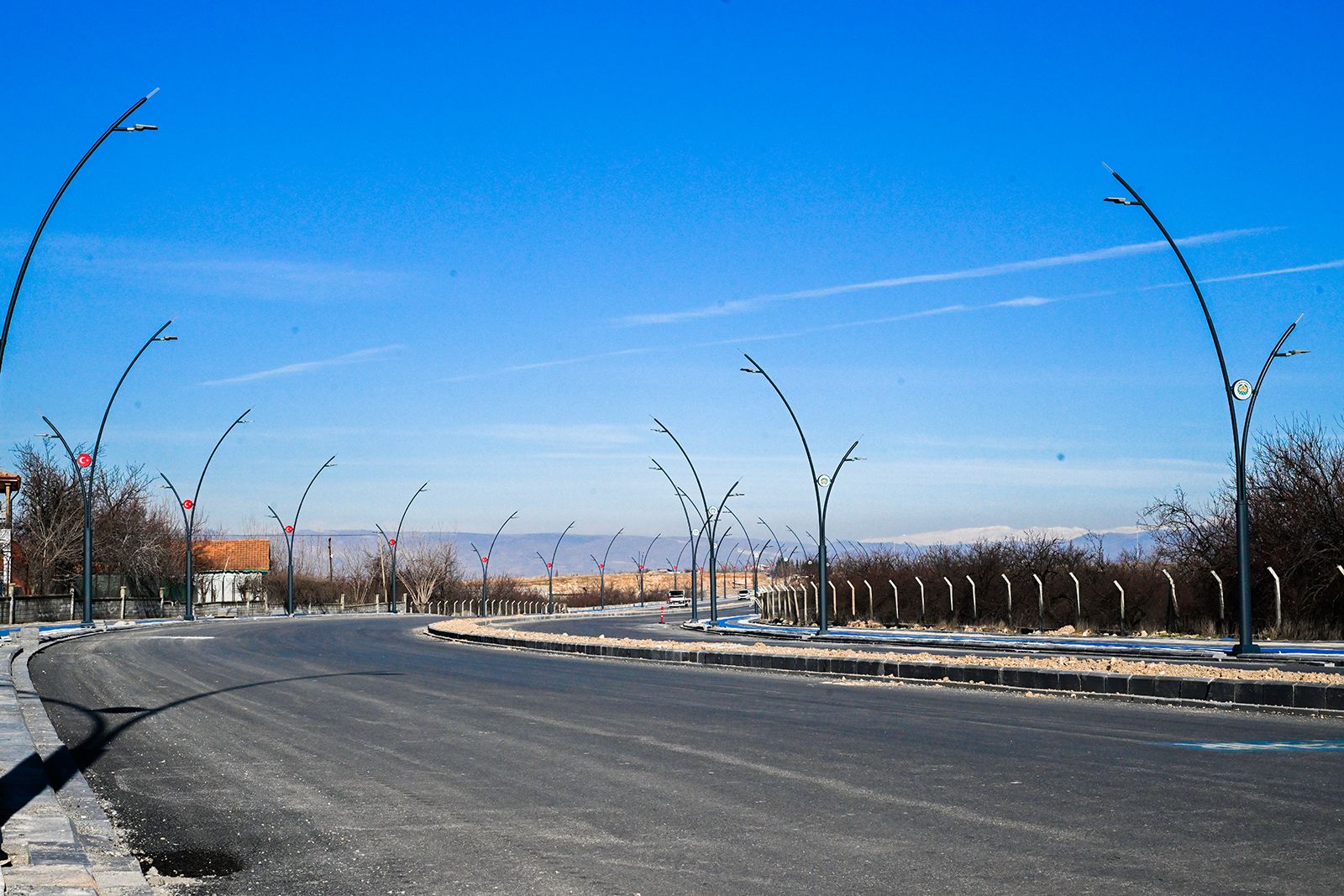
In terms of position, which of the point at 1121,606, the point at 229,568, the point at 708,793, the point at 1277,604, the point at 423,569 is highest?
the point at 1277,604

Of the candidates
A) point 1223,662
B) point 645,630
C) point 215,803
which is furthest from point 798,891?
point 645,630

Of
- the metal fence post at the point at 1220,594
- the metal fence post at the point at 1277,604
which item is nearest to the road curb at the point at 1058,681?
the metal fence post at the point at 1277,604

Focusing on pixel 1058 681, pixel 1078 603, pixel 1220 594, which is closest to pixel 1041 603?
pixel 1078 603

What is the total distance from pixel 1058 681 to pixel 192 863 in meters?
13.8

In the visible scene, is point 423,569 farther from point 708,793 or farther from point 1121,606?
point 708,793

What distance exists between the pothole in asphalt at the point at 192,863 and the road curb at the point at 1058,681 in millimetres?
12295

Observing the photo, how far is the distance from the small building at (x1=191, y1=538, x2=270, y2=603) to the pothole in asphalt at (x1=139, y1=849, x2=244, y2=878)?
267 feet

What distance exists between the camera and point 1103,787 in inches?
368

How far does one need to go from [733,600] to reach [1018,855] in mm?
114357

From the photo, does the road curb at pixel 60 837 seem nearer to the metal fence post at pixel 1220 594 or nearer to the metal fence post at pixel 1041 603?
the metal fence post at pixel 1220 594

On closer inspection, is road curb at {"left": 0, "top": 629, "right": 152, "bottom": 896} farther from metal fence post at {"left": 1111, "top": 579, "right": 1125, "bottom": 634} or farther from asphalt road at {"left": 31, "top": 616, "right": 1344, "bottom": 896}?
metal fence post at {"left": 1111, "top": 579, "right": 1125, "bottom": 634}

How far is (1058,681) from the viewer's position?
1833 cm

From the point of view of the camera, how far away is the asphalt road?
6.78 m

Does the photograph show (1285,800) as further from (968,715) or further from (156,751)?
(156,751)
